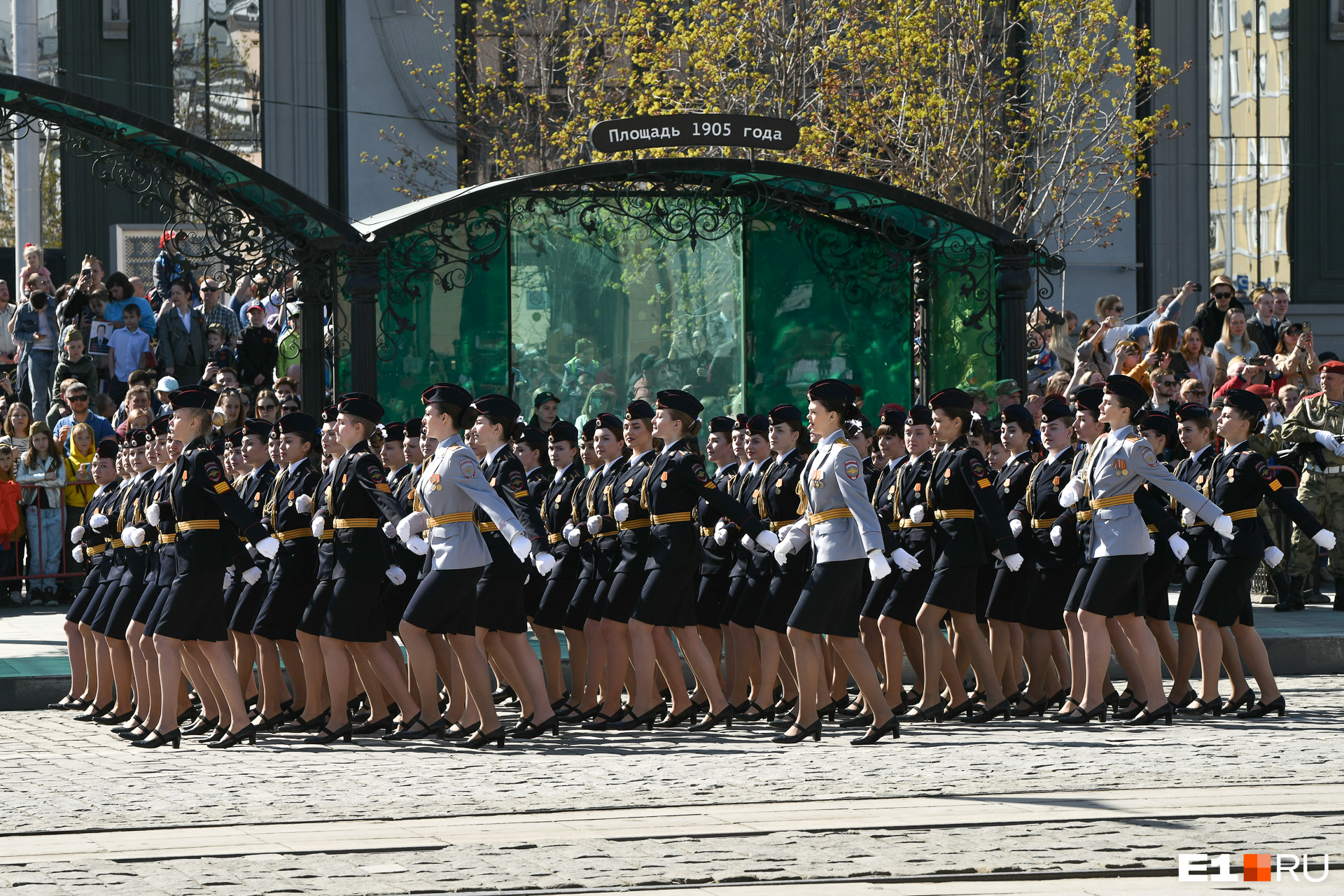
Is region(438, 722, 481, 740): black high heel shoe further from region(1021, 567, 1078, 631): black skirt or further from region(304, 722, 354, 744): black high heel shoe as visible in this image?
region(1021, 567, 1078, 631): black skirt

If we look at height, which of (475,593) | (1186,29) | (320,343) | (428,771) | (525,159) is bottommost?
(428,771)

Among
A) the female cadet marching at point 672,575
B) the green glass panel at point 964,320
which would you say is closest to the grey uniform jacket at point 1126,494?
the female cadet marching at point 672,575

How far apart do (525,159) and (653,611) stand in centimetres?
1741

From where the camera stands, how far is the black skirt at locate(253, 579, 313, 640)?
9.86m

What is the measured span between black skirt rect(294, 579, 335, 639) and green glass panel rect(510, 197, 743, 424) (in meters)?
5.43

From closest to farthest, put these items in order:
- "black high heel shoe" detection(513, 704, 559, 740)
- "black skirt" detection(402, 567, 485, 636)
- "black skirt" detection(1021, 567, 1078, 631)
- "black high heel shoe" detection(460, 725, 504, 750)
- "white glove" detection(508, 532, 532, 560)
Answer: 1. "white glove" detection(508, 532, 532, 560)
2. "black skirt" detection(402, 567, 485, 636)
3. "black high heel shoe" detection(460, 725, 504, 750)
4. "black high heel shoe" detection(513, 704, 559, 740)
5. "black skirt" detection(1021, 567, 1078, 631)

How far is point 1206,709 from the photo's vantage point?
9953mm

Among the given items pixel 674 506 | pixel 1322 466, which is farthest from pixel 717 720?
pixel 1322 466

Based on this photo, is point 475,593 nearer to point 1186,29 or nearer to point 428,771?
point 428,771

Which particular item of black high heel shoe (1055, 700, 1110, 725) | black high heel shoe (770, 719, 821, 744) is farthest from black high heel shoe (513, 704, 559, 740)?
black high heel shoe (1055, 700, 1110, 725)

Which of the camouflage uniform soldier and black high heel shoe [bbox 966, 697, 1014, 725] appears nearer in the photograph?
black high heel shoe [bbox 966, 697, 1014, 725]

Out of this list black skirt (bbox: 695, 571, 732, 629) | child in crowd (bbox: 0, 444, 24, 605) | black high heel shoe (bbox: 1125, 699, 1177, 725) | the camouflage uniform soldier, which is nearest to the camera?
black high heel shoe (bbox: 1125, 699, 1177, 725)

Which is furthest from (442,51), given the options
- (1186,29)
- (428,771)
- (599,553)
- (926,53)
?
(428,771)

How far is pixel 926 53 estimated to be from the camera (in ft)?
74.1
